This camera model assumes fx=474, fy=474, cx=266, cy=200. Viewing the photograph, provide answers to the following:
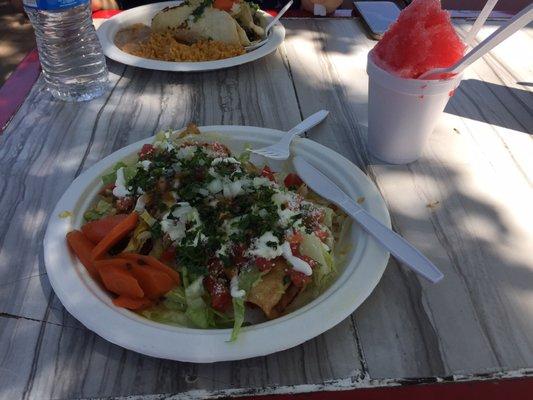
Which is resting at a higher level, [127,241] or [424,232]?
[127,241]

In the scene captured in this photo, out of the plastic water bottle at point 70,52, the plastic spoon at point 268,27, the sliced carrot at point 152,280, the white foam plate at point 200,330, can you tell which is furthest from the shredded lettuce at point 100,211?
the plastic spoon at point 268,27

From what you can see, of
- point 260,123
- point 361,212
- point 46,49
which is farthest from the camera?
point 46,49

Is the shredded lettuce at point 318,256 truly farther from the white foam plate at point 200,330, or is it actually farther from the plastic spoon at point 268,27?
the plastic spoon at point 268,27

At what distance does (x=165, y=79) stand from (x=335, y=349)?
1.52 metres

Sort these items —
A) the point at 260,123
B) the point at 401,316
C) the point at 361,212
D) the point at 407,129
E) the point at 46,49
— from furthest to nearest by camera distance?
1. the point at 46,49
2. the point at 260,123
3. the point at 407,129
4. the point at 361,212
5. the point at 401,316

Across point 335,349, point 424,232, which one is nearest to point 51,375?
point 335,349

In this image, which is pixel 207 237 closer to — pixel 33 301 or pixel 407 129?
pixel 33 301

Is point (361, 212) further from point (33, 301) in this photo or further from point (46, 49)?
point (46, 49)

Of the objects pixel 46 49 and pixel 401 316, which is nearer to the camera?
pixel 401 316

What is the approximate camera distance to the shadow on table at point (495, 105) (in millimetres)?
1819

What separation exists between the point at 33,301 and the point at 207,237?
0.43m

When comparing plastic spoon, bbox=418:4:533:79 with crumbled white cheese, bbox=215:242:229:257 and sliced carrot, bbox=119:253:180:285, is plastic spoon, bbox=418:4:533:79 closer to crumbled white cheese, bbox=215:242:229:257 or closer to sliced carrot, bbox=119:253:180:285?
crumbled white cheese, bbox=215:242:229:257

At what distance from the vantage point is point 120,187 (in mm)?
1236

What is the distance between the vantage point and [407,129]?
4.89ft
